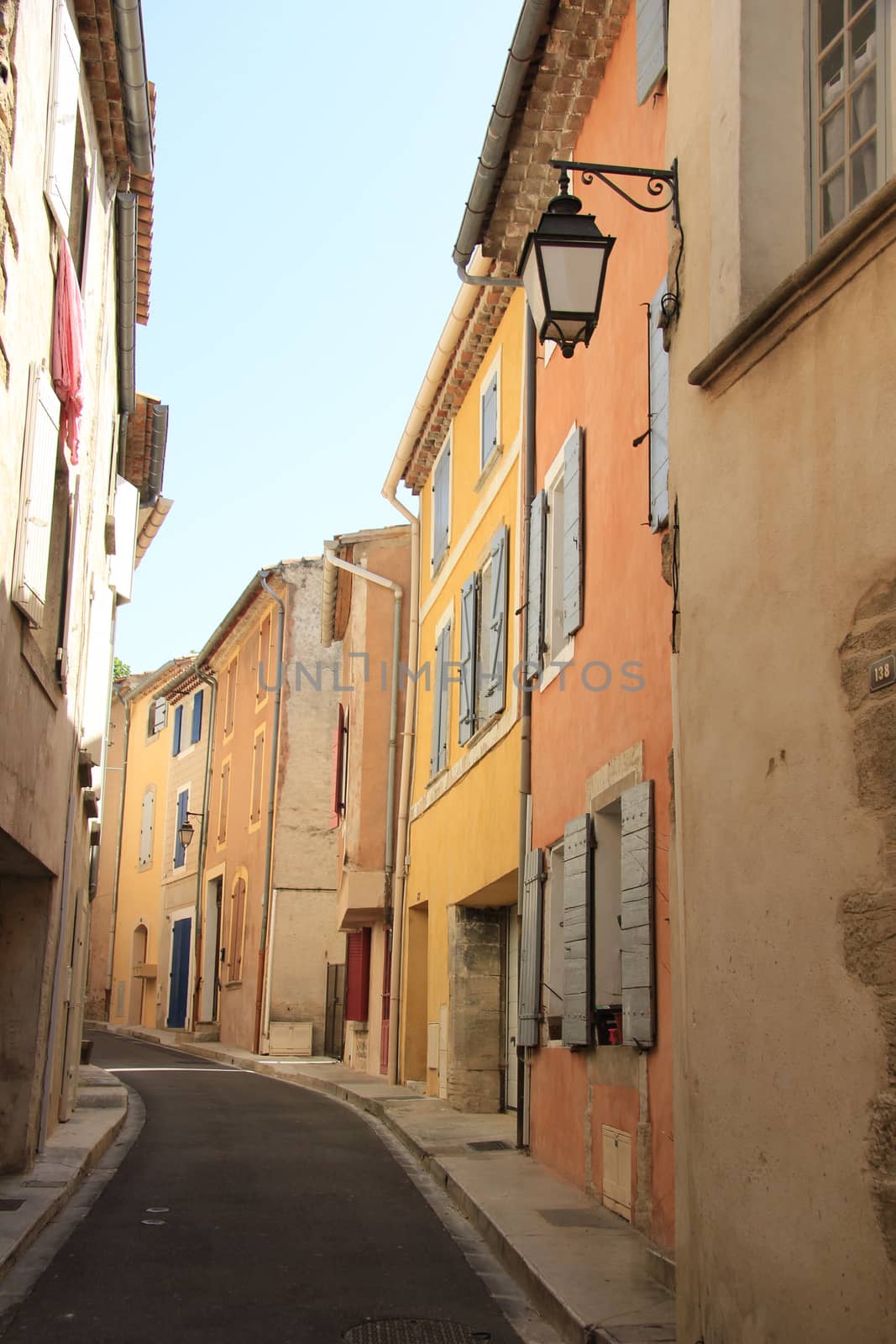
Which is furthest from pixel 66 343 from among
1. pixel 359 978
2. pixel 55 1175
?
pixel 359 978

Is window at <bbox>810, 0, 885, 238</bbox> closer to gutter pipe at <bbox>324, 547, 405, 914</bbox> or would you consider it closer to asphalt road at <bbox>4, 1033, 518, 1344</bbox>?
asphalt road at <bbox>4, 1033, 518, 1344</bbox>

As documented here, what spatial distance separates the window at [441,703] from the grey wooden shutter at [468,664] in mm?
1098

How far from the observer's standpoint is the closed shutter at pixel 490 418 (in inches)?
544

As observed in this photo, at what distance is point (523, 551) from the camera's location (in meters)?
11.8

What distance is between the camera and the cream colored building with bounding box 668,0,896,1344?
383 cm

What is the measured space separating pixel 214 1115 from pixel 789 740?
36.0 feet

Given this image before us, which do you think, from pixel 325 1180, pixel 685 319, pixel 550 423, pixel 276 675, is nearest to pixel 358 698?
pixel 276 675

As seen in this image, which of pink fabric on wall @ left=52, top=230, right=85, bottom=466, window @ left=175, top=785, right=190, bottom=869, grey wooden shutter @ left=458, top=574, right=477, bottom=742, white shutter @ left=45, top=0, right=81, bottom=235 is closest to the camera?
white shutter @ left=45, top=0, right=81, bottom=235

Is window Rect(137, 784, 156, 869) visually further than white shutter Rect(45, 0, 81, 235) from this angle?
Yes

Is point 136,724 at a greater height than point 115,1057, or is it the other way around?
point 136,724

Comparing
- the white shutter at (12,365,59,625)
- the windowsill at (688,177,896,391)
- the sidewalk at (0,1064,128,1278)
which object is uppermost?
the white shutter at (12,365,59,625)

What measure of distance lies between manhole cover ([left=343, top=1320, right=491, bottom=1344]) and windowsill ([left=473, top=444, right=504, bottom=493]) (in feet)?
28.5

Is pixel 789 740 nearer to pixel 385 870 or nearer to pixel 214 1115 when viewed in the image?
pixel 214 1115

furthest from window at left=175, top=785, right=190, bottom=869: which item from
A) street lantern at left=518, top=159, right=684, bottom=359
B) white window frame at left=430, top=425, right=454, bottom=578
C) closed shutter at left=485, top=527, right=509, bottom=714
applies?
street lantern at left=518, top=159, right=684, bottom=359
